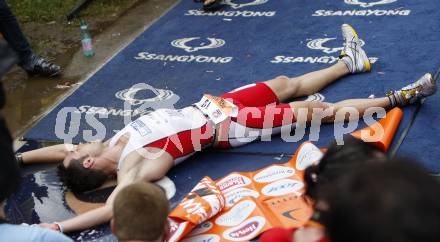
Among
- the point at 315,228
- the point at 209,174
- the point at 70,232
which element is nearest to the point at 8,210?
the point at 70,232

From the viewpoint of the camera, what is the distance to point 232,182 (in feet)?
11.6

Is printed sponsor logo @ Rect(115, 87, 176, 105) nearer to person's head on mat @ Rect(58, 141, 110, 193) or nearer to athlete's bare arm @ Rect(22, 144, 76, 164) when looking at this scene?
athlete's bare arm @ Rect(22, 144, 76, 164)

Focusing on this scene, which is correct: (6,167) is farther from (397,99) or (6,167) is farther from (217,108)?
(397,99)

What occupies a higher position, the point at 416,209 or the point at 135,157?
the point at 416,209

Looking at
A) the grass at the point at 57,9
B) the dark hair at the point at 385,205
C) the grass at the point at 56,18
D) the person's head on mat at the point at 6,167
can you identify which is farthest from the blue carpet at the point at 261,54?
the dark hair at the point at 385,205

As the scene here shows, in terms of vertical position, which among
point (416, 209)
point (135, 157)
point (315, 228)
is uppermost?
point (416, 209)

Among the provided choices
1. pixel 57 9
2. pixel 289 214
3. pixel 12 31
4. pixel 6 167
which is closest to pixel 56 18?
pixel 57 9

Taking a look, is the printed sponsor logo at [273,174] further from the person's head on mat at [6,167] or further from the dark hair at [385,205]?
the dark hair at [385,205]

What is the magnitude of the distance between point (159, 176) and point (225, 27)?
2.63 metres

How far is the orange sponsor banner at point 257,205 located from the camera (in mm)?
3143

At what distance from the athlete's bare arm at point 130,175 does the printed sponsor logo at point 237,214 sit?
1.80 ft

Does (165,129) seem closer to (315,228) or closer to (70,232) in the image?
(70,232)

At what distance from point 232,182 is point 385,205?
2.40 m

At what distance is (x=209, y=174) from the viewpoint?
3754mm
